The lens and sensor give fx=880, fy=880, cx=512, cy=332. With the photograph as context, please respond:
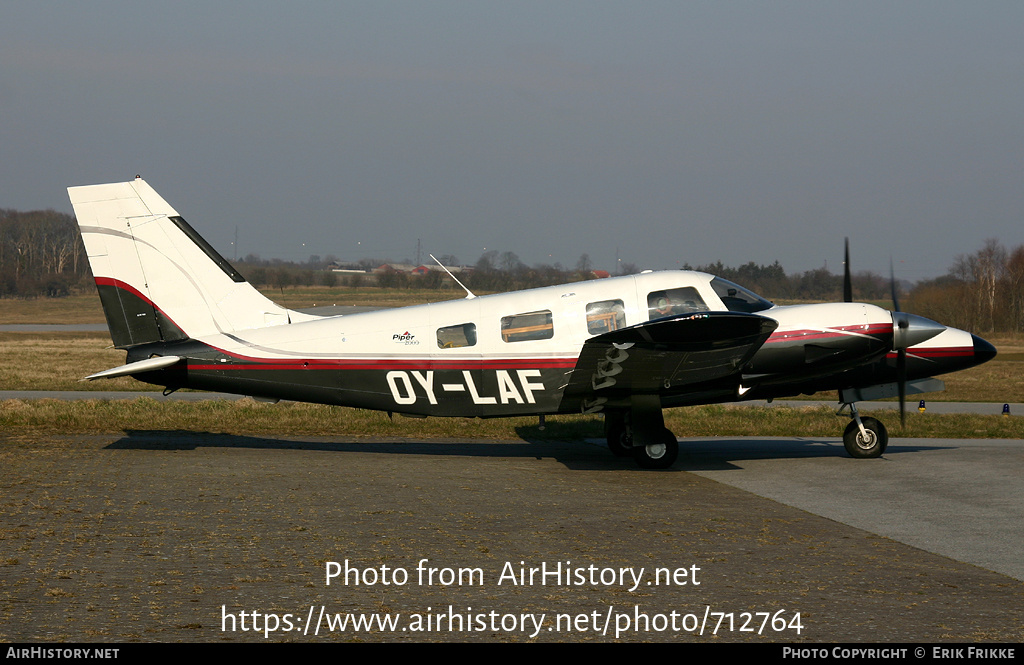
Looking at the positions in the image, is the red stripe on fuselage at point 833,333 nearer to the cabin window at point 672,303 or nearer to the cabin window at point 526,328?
the cabin window at point 672,303

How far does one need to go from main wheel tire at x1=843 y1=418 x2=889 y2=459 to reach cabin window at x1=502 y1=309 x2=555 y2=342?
5.65 meters

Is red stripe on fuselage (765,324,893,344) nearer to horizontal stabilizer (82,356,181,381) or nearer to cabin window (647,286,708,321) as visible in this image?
cabin window (647,286,708,321)

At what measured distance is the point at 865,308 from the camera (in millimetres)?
13453

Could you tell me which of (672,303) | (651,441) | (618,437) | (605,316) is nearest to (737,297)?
(672,303)

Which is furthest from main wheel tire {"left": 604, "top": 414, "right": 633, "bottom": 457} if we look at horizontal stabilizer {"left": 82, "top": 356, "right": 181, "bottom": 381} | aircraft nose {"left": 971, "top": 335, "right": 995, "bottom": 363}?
horizontal stabilizer {"left": 82, "top": 356, "right": 181, "bottom": 381}

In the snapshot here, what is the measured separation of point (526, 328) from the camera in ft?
44.3

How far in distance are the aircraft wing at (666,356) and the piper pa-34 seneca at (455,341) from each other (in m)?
0.04

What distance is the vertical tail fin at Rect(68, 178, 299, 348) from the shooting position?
545 inches

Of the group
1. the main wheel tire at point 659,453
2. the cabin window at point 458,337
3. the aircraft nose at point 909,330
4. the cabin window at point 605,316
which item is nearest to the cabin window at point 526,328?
the cabin window at point 458,337

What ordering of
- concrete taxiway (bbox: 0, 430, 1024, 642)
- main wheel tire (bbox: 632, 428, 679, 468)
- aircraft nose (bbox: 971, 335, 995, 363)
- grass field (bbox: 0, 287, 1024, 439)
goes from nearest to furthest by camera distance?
1. concrete taxiway (bbox: 0, 430, 1024, 642)
2. main wheel tire (bbox: 632, 428, 679, 468)
3. aircraft nose (bbox: 971, 335, 995, 363)
4. grass field (bbox: 0, 287, 1024, 439)

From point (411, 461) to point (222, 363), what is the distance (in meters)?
A: 3.36

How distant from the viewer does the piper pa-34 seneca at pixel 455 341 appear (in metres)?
13.3

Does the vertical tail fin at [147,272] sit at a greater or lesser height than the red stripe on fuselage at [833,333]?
greater
